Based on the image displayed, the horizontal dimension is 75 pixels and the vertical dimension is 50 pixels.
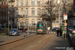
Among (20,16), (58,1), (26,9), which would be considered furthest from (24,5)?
(58,1)

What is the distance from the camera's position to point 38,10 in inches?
2498

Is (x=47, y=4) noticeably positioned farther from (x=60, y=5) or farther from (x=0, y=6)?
(x=0, y=6)

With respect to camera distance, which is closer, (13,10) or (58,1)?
(58,1)

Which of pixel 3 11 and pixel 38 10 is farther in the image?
pixel 3 11

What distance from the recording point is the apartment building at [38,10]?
56031 millimetres

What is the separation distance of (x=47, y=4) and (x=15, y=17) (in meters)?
17.5

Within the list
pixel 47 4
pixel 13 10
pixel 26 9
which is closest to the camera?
pixel 47 4

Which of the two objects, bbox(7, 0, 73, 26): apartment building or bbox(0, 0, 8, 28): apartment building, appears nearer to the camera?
bbox(7, 0, 73, 26): apartment building

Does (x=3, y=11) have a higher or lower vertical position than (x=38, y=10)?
higher

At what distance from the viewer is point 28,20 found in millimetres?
67000

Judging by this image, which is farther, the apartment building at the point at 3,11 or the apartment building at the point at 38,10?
the apartment building at the point at 3,11

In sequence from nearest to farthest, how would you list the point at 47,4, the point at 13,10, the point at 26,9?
the point at 47,4 → the point at 26,9 → the point at 13,10

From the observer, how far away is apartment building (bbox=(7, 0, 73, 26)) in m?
56.0

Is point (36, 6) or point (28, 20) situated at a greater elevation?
point (36, 6)
